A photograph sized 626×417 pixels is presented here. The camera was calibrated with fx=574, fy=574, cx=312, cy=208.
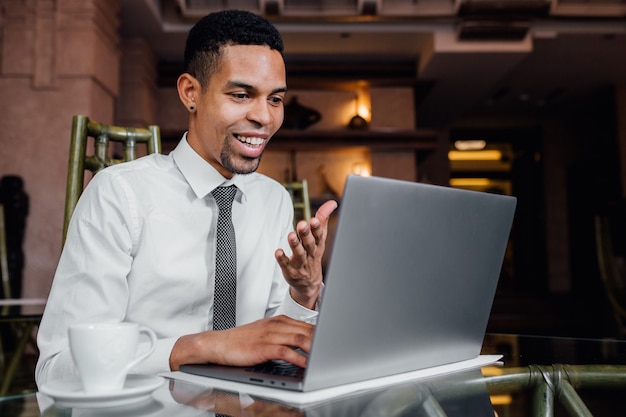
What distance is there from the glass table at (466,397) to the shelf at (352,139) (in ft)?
15.3

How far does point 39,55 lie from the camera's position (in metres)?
4.14

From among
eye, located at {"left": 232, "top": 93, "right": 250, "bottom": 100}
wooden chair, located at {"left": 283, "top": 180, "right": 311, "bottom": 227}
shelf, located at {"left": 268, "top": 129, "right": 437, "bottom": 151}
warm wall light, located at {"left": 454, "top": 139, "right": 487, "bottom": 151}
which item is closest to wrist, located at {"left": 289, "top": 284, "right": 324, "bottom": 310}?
eye, located at {"left": 232, "top": 93, "right": 250, "bottom": 100}

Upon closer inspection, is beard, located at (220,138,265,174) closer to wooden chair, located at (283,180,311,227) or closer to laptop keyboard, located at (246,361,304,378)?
laptop keyboard, located at (246,361,304,378)

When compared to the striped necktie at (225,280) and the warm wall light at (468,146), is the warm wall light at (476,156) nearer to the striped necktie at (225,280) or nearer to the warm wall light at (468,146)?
the warm wall light at (468,146)

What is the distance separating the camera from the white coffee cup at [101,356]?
61cm

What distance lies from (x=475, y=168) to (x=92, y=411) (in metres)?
12.3

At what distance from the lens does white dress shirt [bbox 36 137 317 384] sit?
2.93 ft

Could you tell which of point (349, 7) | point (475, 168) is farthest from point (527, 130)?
point (349, 7)

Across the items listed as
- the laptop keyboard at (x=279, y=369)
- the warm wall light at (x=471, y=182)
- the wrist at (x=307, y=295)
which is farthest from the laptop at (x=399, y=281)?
the warm wall light at (x=471, y=182)

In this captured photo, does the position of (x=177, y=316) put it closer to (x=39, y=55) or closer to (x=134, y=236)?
(x=134, y=236)

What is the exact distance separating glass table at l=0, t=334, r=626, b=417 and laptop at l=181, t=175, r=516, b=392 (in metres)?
0.04

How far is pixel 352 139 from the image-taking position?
18.6ft

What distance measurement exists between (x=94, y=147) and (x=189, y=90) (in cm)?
46

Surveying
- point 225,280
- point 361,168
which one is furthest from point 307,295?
point 361,168
